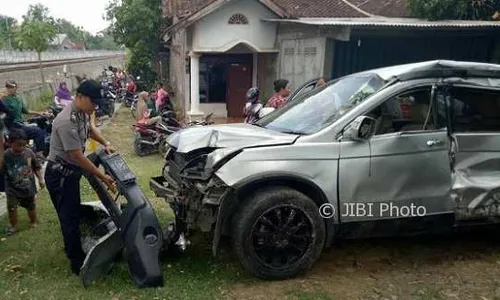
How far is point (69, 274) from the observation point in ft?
13.4

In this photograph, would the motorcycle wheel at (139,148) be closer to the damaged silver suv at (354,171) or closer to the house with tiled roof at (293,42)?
the house with tiled roof at (293,42)

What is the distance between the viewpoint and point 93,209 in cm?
487

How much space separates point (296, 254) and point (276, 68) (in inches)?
417

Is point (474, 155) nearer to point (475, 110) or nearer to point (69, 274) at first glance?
point (475, 110)

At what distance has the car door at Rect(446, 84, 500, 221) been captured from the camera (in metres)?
4.14

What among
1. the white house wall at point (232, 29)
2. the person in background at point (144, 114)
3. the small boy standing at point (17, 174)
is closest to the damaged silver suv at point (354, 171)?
the small boy standing at point (17, 174)

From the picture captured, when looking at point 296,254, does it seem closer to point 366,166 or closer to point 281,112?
point 366,166

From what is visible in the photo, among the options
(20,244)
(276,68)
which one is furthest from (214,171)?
(276,68)

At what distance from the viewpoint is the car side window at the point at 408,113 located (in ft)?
13.4

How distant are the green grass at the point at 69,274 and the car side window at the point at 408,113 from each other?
6.37 feet

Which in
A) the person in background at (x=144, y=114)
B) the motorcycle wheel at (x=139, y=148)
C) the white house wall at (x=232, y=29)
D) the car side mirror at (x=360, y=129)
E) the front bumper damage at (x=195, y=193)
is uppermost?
the white house wall at (x=232, y=29)

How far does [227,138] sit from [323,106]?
1052 mm

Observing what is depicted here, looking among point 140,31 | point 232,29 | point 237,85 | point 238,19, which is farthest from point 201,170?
point 140,31

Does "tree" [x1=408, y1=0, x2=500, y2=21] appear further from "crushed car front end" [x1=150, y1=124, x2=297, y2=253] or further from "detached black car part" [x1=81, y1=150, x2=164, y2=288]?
"detached black car part" [x1=81, y1=150, x2=164, y2=288]
